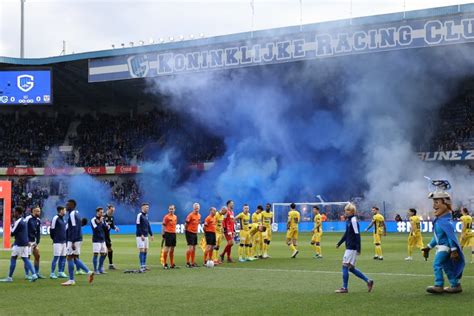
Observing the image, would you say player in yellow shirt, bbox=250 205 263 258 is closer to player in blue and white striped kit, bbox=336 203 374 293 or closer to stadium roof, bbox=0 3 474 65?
player in blue and white striped kit, bbox=336 203 374 293

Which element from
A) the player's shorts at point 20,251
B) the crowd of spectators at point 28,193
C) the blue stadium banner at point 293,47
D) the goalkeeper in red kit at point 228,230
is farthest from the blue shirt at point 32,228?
the crowd of spectators at point 28,193

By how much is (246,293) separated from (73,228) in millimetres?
5891

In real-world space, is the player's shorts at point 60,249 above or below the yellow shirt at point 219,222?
below

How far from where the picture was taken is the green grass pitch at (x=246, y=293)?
13430 millimetres

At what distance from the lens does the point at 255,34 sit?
49781mm

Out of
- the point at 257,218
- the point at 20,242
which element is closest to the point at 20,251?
the point at 20,242

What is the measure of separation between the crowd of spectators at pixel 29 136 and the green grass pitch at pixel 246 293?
1835 inches

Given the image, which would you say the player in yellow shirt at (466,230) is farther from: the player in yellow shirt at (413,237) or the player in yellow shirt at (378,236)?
the player in yellow shirt at (378,236)

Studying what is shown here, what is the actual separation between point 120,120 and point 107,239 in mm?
47699

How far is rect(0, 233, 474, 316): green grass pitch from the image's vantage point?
13.4 meters

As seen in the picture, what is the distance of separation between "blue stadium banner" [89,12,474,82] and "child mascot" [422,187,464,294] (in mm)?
30783

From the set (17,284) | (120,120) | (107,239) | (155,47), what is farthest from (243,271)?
(120,120)

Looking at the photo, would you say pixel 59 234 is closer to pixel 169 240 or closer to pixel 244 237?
pixel 169 240

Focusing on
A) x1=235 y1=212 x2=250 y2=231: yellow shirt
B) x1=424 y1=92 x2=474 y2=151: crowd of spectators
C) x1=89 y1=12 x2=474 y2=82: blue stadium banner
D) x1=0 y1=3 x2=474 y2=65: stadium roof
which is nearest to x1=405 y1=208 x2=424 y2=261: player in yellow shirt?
x1=235 y1=212 x2=250 y2=231: yellow shirt
